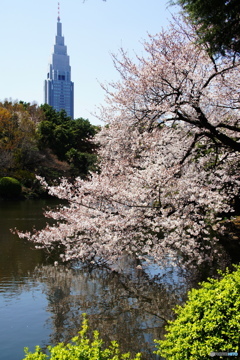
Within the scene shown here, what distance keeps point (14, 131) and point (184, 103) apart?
27.3 m

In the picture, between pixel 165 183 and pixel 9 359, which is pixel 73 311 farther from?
pixel 165 183

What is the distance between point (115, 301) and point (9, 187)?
986 inches

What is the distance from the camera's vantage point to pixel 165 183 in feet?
26.4

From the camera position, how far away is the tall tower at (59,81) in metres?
177

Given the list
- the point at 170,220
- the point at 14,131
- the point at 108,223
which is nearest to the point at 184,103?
the point at 170,220

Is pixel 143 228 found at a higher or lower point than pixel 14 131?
lower

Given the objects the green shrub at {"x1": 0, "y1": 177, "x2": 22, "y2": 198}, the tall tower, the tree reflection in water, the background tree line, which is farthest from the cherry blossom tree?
the tall tower

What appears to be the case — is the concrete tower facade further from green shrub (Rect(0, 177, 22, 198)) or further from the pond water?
the pond water

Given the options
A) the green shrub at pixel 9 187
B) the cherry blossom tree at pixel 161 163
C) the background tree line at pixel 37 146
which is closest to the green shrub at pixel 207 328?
the cherry blossom tree at pixel 161 163

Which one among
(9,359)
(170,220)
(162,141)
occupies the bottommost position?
(9,359)

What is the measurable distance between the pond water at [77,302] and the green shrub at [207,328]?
7.08ft

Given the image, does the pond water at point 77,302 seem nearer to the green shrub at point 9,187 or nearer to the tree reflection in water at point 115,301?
the tree reflection in water at point 115,301

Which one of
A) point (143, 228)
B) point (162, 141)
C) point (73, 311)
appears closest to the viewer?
point (73, 311)

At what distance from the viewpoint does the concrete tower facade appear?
581ft
